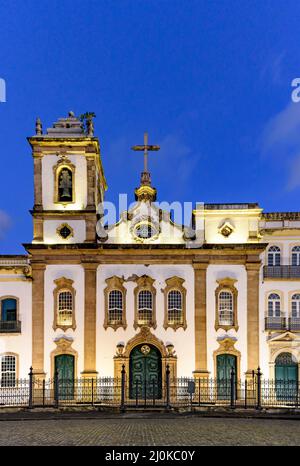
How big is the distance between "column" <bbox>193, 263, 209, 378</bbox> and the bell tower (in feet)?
18.5

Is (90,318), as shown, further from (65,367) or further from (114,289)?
(65,367)

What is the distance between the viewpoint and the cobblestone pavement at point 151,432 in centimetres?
1762

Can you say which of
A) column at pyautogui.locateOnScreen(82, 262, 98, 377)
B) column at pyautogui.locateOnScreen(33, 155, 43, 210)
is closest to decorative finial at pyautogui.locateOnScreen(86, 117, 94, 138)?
column at pyautogui.locateOnScreen(33, 155, 43, 210)

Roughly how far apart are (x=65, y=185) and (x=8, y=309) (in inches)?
274

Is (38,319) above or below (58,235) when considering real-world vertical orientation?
below

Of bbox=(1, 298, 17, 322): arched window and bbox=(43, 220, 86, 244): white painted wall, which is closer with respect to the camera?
bbox=(1, 298, 17, 322): arched window

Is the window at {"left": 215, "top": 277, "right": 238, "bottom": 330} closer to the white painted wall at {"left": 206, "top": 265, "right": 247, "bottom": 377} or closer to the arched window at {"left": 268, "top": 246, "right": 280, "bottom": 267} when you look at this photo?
the white painted wall at {"left": 206, "top": 265, "right": 247, "bottom": 377}

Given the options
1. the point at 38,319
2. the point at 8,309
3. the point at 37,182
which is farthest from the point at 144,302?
the point at 37,182

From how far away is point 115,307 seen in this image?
3412cm

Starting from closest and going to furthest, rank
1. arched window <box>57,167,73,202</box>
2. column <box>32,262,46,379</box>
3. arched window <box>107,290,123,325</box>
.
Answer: column <box>32,262,46,379</box> < arched window <box>107,290,123,325</box> < arched window <box>57,167,73,202</box>

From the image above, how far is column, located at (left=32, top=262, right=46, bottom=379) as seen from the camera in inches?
1309

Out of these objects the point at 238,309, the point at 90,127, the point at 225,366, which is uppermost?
the point at 90,127
